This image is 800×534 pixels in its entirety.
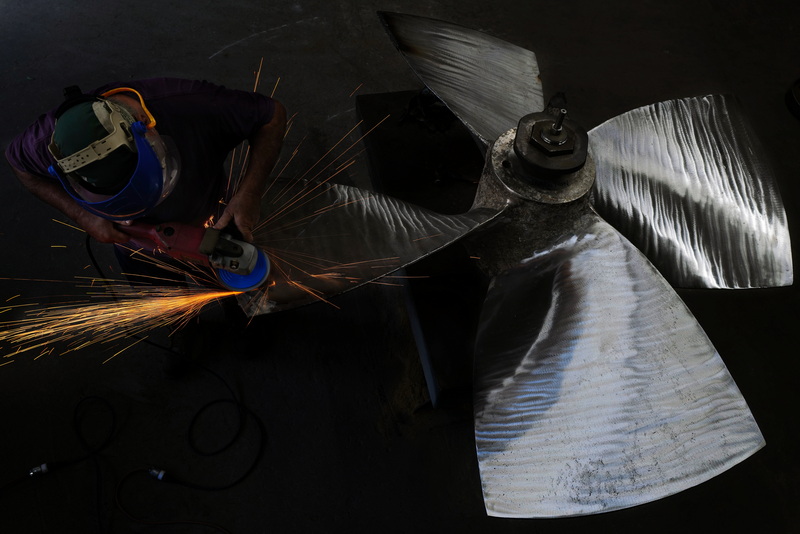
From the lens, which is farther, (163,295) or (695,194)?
(163,295)

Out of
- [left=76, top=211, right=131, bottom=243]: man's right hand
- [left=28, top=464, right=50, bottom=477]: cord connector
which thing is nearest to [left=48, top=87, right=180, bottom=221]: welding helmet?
[left=76, top=211, right=131, bottom=243]: man's right hand

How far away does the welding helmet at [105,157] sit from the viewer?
1538mm

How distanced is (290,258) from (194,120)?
2.17ft

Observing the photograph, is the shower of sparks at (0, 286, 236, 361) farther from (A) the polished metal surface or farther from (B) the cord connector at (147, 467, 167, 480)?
(A) the polished metal surface

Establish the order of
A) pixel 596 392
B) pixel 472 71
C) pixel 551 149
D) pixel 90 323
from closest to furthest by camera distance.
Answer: pixel 596 392 < pixel 551 149 < pixel 472 71 < pixel 90 323

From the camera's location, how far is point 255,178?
215 cm

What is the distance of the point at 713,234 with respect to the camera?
216cm

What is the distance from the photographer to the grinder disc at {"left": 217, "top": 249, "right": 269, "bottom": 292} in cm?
193

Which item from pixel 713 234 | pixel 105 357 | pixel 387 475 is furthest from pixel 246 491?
pixel 713 234

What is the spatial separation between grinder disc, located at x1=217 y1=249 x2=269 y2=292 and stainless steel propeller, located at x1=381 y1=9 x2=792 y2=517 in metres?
0.81

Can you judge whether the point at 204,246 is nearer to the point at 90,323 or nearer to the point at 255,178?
the point at 255,178

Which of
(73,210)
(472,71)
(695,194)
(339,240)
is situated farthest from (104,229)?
(695,194)

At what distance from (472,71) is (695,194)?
106 centimetres

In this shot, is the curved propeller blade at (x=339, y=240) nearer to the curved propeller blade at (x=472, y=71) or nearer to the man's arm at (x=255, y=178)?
the man's arm at (x=255, y=178)
